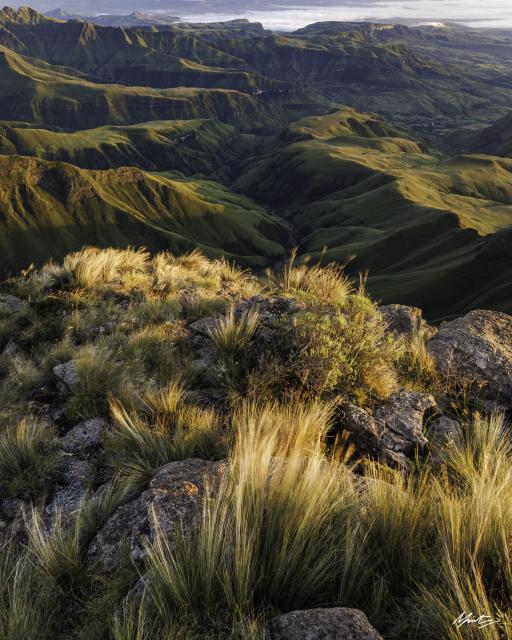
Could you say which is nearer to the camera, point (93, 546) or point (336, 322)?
point (93, 546)

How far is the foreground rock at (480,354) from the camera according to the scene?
6461 mm

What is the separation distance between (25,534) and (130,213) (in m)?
150

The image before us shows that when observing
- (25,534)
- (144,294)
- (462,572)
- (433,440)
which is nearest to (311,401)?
(433,440)

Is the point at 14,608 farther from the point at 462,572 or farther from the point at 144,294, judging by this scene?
the point at 144,294

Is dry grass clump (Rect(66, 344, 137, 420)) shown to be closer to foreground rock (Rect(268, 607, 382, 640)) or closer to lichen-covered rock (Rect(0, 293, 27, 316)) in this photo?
foreground rock (Rect(268, 607, 382, 640))

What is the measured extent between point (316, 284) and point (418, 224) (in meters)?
97.2

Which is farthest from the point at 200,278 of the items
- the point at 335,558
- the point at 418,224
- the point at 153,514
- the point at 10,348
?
the point at 418,224

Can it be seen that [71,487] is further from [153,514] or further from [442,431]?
[442,431]

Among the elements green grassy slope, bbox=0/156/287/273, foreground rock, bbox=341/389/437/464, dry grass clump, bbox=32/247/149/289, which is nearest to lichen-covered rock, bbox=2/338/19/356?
dry grass clump, bbox=32/247/149/289

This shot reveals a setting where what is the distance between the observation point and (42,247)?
5044 inches

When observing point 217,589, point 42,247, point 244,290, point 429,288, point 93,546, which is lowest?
point 42,247

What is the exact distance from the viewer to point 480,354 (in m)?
7.05

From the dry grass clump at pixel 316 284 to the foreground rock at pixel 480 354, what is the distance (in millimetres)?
1959

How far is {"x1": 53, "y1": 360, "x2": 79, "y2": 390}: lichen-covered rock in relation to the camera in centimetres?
606
